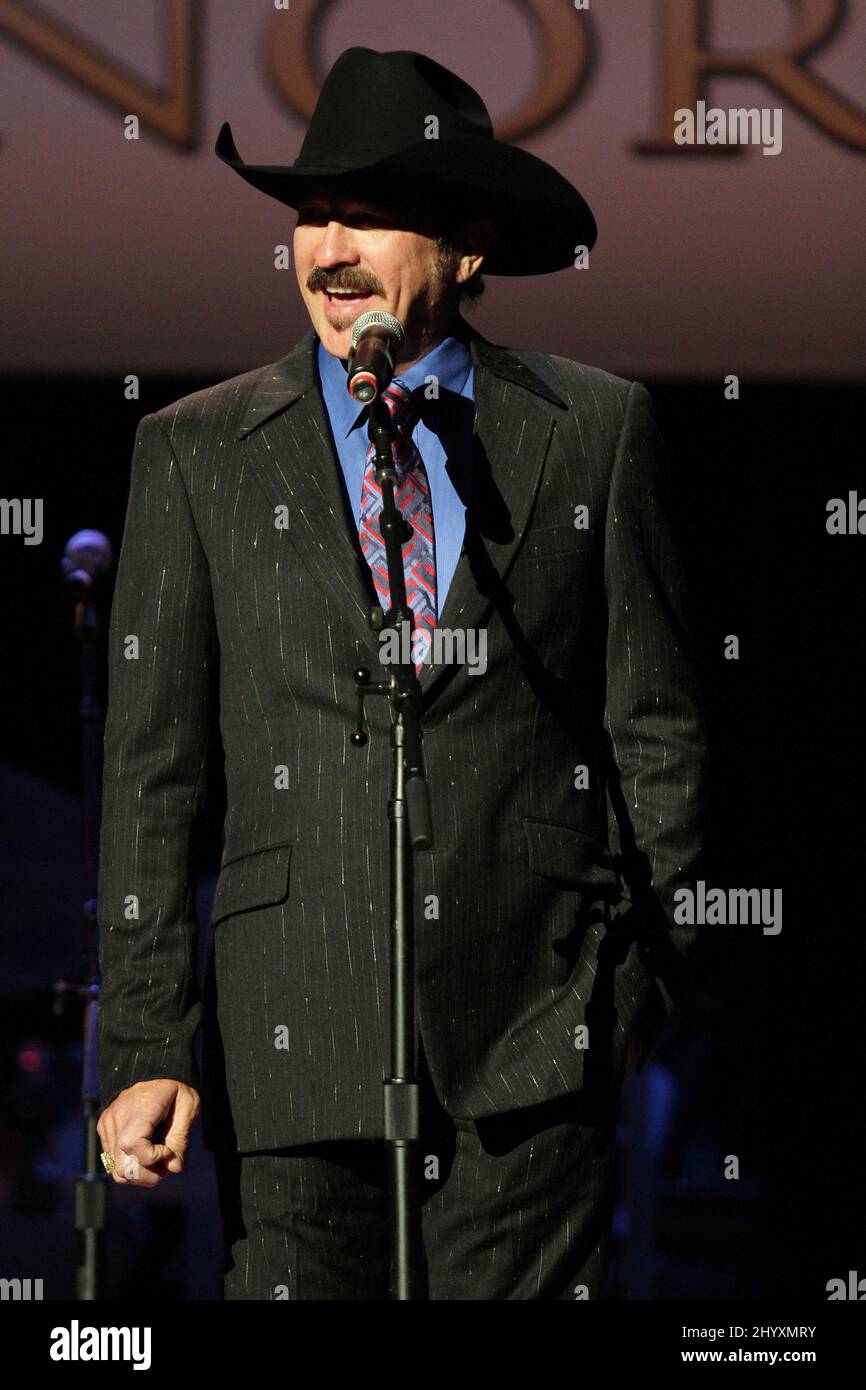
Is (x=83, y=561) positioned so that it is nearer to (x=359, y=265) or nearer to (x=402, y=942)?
(x=359, y=265)

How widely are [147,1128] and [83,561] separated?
1958 mm

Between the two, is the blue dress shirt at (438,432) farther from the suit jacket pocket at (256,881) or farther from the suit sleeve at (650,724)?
the suit jacket pocket at (256,881)

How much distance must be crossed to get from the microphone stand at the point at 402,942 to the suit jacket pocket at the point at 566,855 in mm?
403

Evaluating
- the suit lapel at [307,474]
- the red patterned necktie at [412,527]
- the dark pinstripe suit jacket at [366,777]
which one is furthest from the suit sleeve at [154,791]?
the red patterned necktie at [412,527]

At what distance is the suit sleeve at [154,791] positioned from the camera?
262 centimetres

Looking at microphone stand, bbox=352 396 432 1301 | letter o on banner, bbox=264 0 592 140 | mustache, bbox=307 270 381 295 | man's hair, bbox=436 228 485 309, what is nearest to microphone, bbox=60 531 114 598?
letter o on banner, bbox=264 0 592 140

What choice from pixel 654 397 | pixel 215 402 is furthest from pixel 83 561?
pixel 215 402

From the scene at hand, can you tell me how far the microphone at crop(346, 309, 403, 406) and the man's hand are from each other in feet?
2.94

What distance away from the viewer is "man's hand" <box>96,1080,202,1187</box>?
248 cm

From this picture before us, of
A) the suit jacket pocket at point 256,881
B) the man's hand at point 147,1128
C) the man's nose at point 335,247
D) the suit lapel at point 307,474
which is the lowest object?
the man's hand at point 147,1128

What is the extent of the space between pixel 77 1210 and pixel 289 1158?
1.62 meters

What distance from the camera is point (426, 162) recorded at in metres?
2.75

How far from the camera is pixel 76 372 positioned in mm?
4379

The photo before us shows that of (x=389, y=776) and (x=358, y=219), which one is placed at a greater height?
(x=358, y=219)
